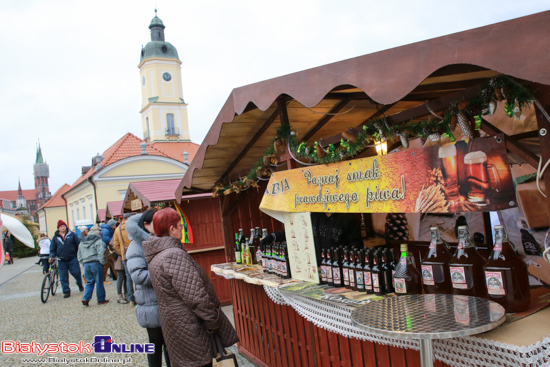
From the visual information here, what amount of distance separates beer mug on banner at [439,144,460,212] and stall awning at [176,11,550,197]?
27 centimetres

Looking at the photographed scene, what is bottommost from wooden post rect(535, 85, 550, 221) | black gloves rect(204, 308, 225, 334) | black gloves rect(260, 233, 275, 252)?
black gloves rect(204, 308, 225, 334)

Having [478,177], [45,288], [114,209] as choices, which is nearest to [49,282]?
[45,288]

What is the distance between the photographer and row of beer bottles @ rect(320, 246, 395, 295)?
2.92 m

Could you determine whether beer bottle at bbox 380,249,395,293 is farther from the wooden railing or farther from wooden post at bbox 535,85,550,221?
wooden post at bbox 535,85,550,221

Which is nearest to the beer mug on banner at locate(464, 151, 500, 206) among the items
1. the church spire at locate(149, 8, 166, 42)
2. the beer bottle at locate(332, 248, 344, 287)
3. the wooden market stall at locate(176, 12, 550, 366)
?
the wooden market stall at locate(176, 12, 550, 366)

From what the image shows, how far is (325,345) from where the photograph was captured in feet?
11.5

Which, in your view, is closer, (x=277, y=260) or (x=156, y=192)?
(x=277, y=260)

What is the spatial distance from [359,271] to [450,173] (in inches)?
42.1

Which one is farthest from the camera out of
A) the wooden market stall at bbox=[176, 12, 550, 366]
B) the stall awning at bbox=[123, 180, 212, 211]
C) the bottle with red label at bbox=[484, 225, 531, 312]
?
the stall awning at bbox=[123, 180, 212, 211]

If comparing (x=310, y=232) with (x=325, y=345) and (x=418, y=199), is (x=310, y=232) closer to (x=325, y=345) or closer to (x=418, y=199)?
(x=325, y=345)

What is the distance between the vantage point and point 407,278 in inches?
105

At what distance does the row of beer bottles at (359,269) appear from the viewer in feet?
9.58

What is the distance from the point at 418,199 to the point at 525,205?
2.33 m

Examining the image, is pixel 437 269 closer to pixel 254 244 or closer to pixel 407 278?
pixel 407 278
